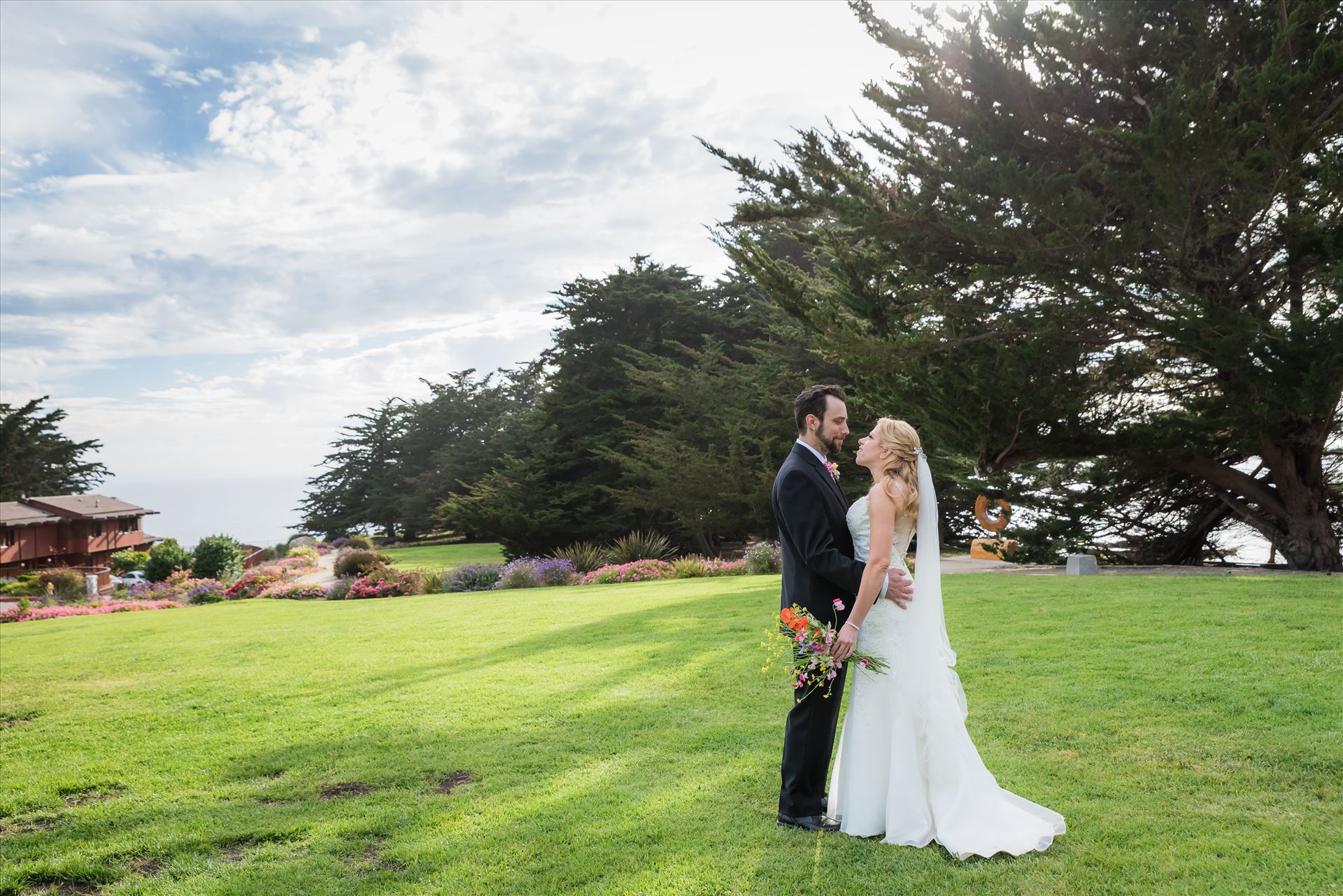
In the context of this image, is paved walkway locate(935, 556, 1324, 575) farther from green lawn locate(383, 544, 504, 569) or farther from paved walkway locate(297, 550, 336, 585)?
green lawn locate(383, 544, 504, 569)

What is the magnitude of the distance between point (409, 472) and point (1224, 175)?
41.4 metres

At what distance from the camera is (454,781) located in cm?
551

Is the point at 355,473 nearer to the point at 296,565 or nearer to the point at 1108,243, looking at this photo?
the point at 296,565

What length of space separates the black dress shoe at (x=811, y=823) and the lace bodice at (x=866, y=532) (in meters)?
1.42

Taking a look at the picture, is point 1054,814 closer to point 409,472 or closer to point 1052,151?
point 1052,151

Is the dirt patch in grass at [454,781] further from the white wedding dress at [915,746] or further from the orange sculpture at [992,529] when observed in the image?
the orange sculpture at [992,529]

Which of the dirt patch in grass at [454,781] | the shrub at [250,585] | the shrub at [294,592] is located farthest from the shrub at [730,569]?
the dirt patch in grass at [454,781]

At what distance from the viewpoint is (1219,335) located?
11.2 meters

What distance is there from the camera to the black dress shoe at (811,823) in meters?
4.46

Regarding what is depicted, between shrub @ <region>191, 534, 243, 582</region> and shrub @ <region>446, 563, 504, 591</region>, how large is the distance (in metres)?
9.66

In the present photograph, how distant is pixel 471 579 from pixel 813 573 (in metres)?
17.2

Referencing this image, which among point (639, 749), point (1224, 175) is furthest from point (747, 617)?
point (1224, 175)

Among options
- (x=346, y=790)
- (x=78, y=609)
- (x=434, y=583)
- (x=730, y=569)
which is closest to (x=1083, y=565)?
(x=730, y=569)

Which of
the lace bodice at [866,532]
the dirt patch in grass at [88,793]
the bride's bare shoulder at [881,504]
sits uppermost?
the bride's bare shoulder at [881,504]
